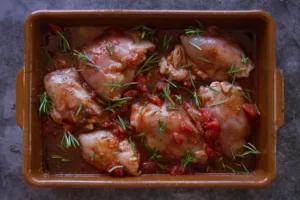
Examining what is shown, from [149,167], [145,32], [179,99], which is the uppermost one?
[145,32]

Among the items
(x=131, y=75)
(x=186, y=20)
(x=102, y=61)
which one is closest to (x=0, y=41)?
(x=102, y=61)

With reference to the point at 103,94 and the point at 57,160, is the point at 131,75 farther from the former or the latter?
the point at 57,160

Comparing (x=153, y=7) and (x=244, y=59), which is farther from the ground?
(x=153, y=7)

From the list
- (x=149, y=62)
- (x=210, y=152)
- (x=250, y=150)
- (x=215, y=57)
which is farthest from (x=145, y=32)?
(x=250, y=150)

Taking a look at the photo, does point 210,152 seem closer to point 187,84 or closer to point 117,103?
point 187,84

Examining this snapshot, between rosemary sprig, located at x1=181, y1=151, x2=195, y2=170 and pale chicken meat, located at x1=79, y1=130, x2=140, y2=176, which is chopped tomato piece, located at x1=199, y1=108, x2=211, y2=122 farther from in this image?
pale chicken meat, located at x1=79, y1=130, x2=140, y2=176

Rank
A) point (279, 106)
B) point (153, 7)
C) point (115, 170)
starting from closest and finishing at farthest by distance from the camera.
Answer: point (279, 106), point (115, 170), point (153, 7)
